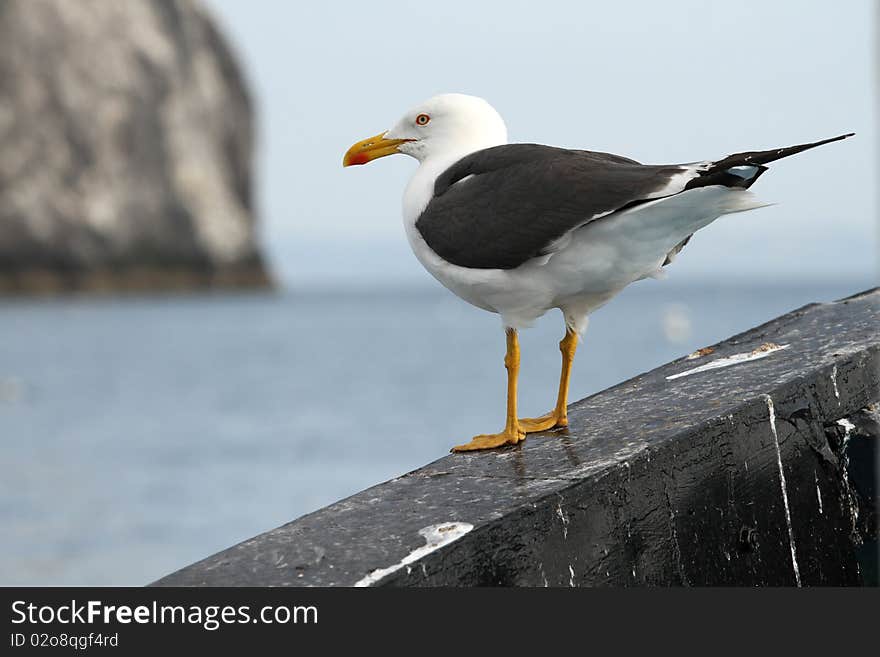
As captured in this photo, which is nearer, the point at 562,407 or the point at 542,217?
the point at 542,217

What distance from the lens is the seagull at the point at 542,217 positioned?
3221 mm

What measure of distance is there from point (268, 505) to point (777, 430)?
38.9ft

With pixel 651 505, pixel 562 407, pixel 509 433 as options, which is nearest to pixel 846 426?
pixel 651 505

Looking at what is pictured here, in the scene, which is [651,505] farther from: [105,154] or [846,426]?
[105,154]

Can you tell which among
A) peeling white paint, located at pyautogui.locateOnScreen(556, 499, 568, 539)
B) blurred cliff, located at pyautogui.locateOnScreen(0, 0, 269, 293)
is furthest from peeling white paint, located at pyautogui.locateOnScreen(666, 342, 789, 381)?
blurred cliff, located at pyautogui.locateOnScreen(0, 0, 269, 293)

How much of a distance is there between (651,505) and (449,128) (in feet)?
4.70

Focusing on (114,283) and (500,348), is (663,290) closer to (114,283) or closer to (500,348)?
(114,283)

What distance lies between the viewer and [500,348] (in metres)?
46.8

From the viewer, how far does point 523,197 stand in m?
3.43

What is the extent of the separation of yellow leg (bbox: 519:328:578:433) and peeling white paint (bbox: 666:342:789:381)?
11.8 inches

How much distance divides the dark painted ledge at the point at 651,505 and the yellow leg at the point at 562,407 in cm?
10

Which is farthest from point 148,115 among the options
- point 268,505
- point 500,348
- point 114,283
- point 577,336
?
point 577,336

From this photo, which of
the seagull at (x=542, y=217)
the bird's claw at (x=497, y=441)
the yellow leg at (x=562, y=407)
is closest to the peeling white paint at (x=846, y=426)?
the seagull at (x=542, y=217)

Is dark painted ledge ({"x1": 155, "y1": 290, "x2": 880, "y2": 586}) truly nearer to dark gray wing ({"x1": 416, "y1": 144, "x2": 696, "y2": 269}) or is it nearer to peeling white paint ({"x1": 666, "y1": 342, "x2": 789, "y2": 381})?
peeling white paint ({"x1": 666, "y1": 342, "x2": 789, "y2": 381})
